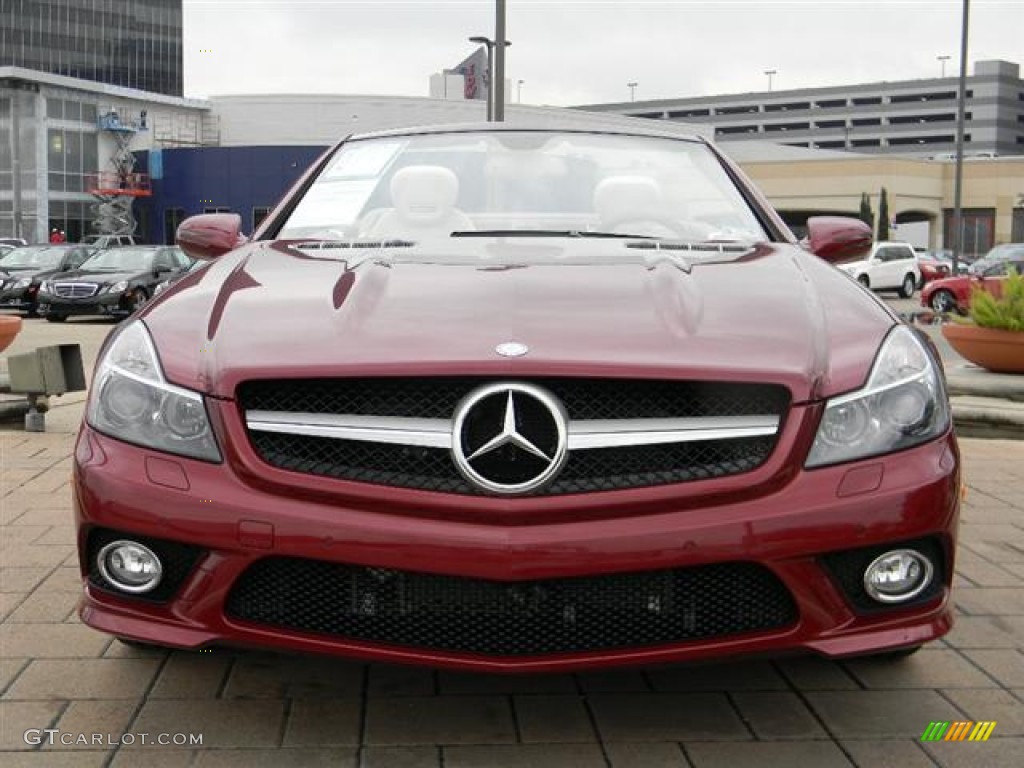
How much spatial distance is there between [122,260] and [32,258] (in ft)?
12.9

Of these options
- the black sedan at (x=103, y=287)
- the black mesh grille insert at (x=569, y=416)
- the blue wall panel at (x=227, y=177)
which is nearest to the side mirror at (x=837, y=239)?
the black mesh grille insert at (x=569, y=416)

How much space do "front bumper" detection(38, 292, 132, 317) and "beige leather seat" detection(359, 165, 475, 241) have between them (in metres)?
17.3

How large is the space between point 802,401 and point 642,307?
1.39 ft

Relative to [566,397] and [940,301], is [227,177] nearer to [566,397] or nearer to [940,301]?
[940,301]

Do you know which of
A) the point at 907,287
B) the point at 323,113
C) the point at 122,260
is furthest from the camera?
the point at 323,113

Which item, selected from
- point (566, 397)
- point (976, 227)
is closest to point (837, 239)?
point (566, 397)

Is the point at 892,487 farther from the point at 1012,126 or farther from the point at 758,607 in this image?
the point at 1012,126

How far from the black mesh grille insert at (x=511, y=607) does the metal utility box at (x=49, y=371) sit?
4265 millimetres

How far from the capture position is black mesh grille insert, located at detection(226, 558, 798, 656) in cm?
236

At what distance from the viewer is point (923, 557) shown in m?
2.46

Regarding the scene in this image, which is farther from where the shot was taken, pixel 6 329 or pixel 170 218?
pixel 170 218

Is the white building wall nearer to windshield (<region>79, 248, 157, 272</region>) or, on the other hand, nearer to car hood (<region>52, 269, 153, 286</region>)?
windshield (<region>79, 248, 157, 272</region>)

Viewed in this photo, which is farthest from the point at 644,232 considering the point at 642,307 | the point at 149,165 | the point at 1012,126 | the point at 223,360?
the point at 1012,126

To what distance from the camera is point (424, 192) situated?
3.78m
